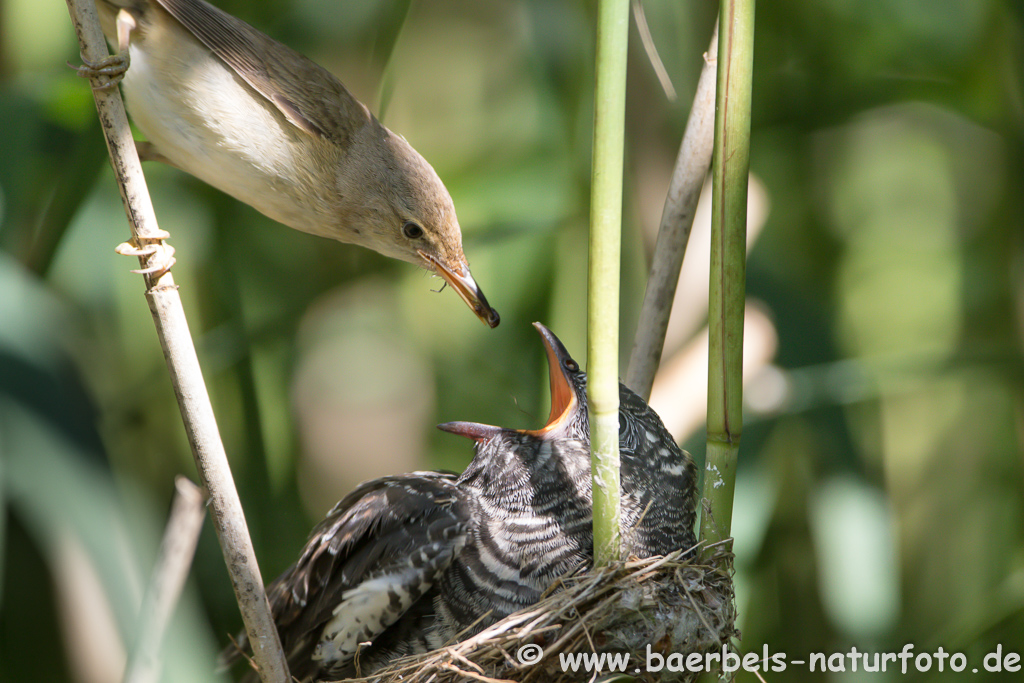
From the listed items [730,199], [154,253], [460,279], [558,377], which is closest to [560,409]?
[558,377]

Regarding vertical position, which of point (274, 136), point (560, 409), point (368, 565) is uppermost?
point (274, 136)

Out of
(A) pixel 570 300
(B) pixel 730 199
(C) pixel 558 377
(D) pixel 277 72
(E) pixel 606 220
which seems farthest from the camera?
(A) pixel 570 300

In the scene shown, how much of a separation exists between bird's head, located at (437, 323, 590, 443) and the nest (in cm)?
37

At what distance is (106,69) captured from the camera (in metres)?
1.01

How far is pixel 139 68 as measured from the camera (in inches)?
52.3

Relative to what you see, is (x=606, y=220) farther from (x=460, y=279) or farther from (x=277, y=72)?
(x=277, y=72)

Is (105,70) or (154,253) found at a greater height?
(105,70)

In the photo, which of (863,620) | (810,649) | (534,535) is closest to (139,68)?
(534,535)

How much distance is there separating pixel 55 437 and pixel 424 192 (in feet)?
3.50

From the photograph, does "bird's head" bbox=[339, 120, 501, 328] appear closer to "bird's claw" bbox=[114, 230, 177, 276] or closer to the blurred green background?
"bird's claw" bbox=[114, 230, 177, 276]

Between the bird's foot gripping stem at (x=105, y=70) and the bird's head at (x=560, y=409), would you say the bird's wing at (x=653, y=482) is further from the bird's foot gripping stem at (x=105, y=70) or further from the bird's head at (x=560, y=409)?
the bird's foot gripping stem at (x=105, y=70)

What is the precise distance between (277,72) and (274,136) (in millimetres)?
141

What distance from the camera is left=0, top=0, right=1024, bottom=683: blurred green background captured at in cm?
201

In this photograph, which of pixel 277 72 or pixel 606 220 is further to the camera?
pixel 277 72
